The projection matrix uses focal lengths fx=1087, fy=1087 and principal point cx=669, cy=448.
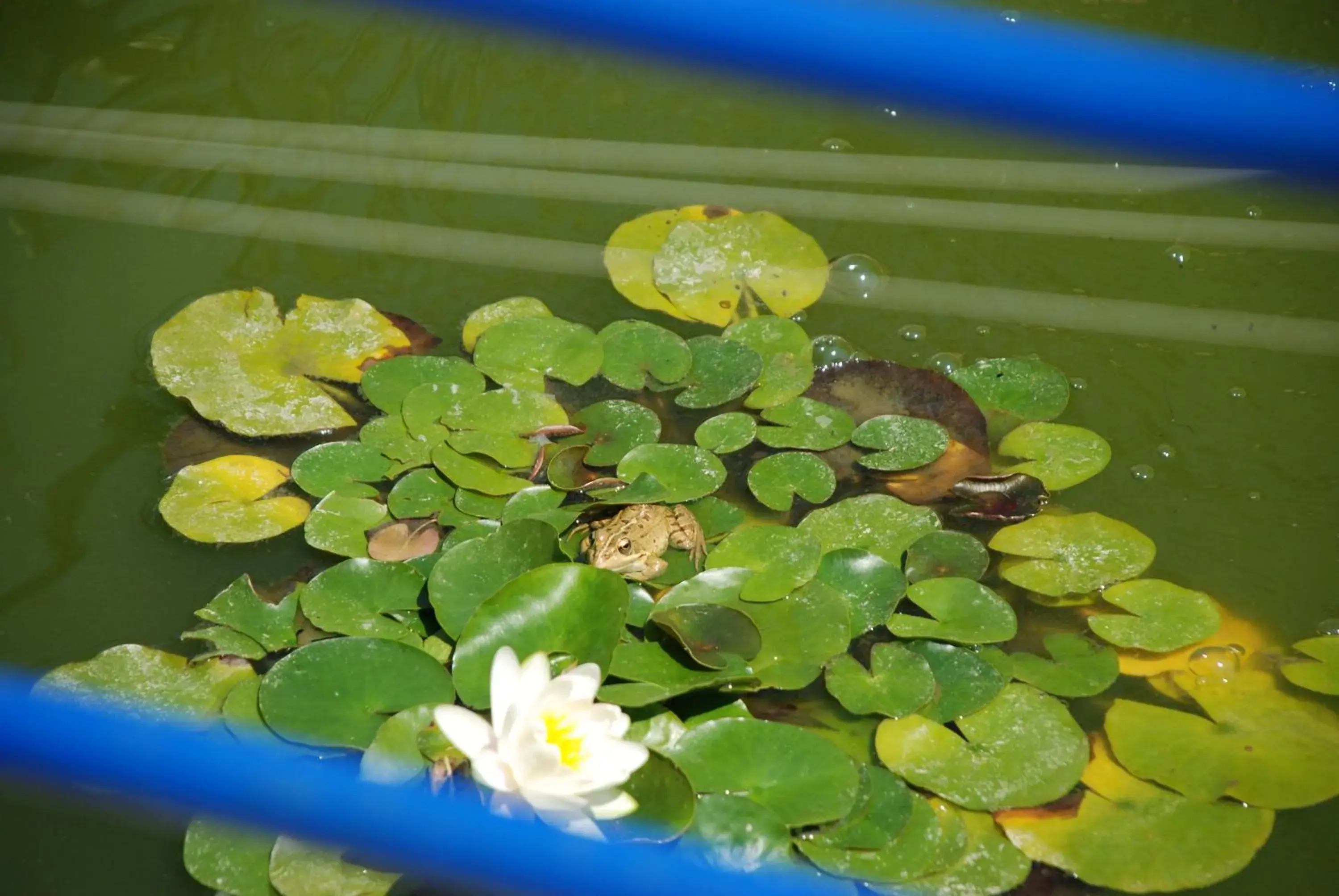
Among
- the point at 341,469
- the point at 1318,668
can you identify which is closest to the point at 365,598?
the point at 341,469

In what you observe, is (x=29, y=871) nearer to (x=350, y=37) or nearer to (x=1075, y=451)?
(x=1075, y=451)

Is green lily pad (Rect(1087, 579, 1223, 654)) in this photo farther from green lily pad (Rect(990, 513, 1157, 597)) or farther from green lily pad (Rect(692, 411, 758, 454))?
green lily pad (Rect(692, 411, 758, 454))

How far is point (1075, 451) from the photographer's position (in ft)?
5.47

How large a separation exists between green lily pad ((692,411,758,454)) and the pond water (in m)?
0.27

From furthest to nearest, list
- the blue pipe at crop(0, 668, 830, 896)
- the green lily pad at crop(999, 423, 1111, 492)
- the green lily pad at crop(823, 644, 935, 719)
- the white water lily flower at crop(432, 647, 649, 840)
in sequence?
the green lily pad at crop(999, 423, 1111, 492)
the green lily pad at crop(823, 644, 935, 719)
the white water lily flower at crop(432, 647, 649, 840)
the blue pipe at crop(0, 668, 830, 896)

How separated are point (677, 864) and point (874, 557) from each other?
A: 0.58m

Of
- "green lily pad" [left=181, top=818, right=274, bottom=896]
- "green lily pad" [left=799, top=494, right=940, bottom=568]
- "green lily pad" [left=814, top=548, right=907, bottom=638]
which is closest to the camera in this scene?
"green lily pad" [left=181, top=818, right=274, bottom=896]

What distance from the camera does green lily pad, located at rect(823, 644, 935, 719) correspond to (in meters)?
1.30

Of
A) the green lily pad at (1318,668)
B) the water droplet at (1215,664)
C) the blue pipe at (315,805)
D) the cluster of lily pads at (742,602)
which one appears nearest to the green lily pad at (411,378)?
the cluster of lily pads at (742,602)

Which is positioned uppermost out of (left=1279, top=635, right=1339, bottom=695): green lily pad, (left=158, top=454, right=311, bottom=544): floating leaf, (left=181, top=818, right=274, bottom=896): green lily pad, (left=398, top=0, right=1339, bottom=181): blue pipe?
(left=398, top=0, right=1339, bottom=181): blue pipe

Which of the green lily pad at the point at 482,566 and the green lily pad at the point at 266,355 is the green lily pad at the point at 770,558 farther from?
the green lily pad at the point at 266,355

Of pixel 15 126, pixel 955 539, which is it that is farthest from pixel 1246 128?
pixel 15 126

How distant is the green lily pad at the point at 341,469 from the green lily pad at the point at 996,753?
31.9 inches

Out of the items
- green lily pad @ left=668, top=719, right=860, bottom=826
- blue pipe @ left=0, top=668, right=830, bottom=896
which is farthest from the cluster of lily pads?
blue pipe @ left=0, top=668, right=830, bottom=896
